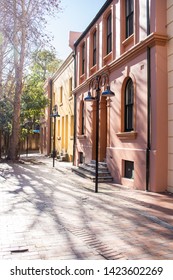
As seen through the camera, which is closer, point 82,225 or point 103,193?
point 82,225

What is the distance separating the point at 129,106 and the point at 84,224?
6243mm

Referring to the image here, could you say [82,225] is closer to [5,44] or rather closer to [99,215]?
[99,215]

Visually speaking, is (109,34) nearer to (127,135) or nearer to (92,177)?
(127,135)

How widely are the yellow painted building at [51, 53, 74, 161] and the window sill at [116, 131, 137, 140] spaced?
8.31 m

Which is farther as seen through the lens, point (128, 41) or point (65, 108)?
point (65, 108)

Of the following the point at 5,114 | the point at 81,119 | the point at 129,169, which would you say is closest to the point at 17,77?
the point at 5,114

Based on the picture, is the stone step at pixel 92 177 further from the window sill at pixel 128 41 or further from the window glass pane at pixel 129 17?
the window glass pane at pixel 129 17

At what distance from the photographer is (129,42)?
35.1 ft

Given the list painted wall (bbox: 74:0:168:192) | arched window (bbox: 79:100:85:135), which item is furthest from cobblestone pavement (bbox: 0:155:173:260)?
arched window (bbox: 79:100:85:135)

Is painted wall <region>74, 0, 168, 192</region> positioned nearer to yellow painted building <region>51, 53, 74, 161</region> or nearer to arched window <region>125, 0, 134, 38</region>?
arched window <region>125, 0, 134, 38</region>

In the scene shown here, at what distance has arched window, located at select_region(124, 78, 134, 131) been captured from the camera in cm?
1062

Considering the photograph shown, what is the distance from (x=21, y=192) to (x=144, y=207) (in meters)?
3.65

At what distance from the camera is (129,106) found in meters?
10.8
